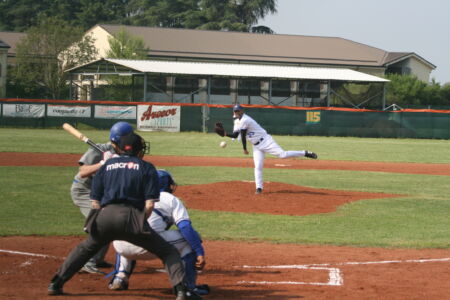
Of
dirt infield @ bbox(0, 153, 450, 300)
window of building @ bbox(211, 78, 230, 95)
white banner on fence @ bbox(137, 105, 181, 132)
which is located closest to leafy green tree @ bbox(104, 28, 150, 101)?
window of building @ bbox(211, 78, 230, 95)

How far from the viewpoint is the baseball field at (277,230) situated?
25.2 ft

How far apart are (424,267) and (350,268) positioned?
1023 millimetres

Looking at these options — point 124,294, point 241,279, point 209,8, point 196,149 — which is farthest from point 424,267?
point 209,8

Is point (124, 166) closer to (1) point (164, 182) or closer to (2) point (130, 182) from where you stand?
(2) point (130, 182)

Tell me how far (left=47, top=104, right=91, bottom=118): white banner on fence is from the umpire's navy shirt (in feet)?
116

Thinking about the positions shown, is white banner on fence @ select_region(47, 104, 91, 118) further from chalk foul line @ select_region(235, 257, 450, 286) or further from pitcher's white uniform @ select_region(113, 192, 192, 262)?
pitcher's white uniform @ select_region(113, 192, 192, 262)

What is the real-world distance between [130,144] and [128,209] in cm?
65

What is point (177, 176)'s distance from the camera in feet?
64.2

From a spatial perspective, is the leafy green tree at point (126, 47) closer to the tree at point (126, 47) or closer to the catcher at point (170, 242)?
the tree at point (126, 47)

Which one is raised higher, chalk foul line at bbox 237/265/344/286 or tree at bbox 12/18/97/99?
tree at bbox 12/18/97/99

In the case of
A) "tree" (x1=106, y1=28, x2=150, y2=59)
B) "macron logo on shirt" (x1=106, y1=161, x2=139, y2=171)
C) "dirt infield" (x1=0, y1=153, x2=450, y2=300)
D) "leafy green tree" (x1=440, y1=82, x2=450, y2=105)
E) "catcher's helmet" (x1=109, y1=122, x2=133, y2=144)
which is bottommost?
"dirt infield" (x1=0, y1=153, x2=450, y2=300)

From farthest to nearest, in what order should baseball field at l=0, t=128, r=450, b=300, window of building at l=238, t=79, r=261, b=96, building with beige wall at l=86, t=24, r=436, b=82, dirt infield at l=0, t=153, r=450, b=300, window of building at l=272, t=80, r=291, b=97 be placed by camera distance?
building with beige wall at l=86, t=24, r=436, b=82, window of building at l=272, t=80, r=291, b=97, window of building at l=238, t=79, r=261, b=96, baseball field at l=0, t=128, r=450, b=300, dirt infield at l=0, t=153, r=450, b=300

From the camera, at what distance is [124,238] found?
658 cm

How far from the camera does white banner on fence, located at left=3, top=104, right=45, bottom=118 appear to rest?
133 ft
